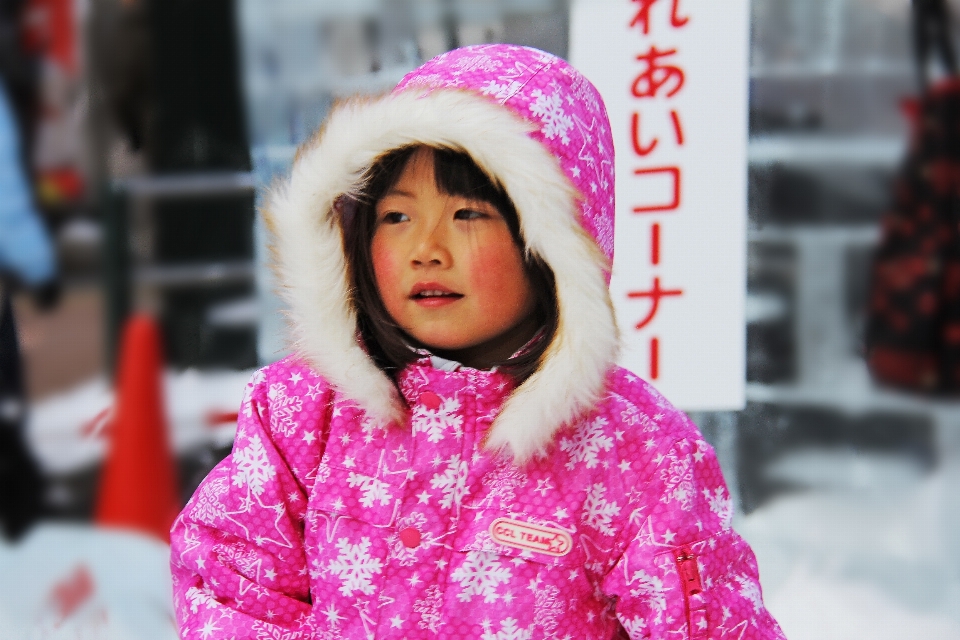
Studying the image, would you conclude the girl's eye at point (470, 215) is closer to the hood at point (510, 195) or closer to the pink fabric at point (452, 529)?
the hood at point (510, 195)

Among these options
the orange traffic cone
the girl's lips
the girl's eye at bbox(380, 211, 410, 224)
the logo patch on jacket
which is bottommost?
the orange traffic cone

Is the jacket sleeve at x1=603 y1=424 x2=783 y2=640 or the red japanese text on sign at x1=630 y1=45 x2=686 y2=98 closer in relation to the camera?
the jacket sleeve at x1=603 y1=424 x2=783 y2=640

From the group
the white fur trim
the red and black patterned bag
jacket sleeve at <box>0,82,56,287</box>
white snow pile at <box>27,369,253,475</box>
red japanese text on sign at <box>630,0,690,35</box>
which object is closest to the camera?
the white fur trim

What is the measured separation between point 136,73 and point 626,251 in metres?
0.96

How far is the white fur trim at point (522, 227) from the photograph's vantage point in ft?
2.84

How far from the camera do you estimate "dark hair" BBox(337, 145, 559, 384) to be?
2.93ft

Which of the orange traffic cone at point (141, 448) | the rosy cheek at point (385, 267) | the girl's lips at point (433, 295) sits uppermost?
the rosy cheek at point (385, 267)

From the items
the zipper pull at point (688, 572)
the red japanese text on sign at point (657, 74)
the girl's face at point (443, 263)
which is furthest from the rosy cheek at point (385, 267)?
the red japanese text on sign at point (657, 74)

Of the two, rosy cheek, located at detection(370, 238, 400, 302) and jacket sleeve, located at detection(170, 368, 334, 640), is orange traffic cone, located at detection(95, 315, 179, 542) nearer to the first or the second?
jacket sleeve, located at detection(170, 368, 334, 640)

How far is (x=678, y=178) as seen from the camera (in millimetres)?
1493

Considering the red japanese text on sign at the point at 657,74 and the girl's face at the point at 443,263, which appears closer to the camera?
the girl's face at the point at 443,263

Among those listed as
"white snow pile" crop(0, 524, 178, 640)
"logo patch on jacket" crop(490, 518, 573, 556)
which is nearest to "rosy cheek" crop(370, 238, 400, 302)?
"logo patch on jacket" crop(490, 518, 573, 556)

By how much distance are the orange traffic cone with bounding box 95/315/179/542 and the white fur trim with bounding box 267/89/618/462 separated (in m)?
0.85

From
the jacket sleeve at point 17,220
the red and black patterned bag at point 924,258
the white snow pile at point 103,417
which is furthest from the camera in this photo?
the jacket sleeve at point 17,220
